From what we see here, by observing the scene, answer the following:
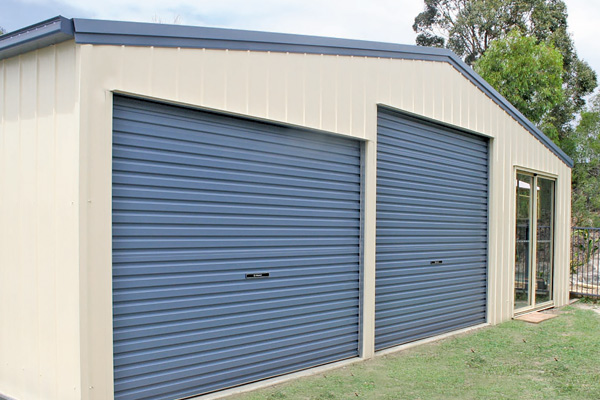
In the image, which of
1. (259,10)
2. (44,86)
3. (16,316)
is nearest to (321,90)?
(44,86)

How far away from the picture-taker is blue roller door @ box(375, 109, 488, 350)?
612cm

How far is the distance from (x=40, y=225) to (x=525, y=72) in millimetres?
19056

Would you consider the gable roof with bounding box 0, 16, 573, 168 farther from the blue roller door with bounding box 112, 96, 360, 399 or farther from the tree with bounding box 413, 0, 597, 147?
the tree with bounding box 413, 0, 597, 147

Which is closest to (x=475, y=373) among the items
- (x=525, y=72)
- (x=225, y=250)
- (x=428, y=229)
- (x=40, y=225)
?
(x=428, y=229)

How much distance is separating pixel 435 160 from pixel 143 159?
14.3 feet

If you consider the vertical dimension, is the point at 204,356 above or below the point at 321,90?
below

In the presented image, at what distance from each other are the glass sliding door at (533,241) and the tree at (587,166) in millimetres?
12074

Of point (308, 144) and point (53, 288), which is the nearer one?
point (53, 288)

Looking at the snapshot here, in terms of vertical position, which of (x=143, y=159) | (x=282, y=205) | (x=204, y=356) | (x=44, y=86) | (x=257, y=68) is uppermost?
(x=257, y=68)

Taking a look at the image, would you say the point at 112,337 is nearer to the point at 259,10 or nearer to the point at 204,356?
the point at 204,356

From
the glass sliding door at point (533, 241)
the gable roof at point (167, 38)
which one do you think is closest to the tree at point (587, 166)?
the glass sliding door at point (533, 241)

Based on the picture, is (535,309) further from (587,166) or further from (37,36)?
(587,166)

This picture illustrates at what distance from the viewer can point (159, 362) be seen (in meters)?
3.94

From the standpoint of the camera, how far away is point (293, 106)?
4.93 meters
